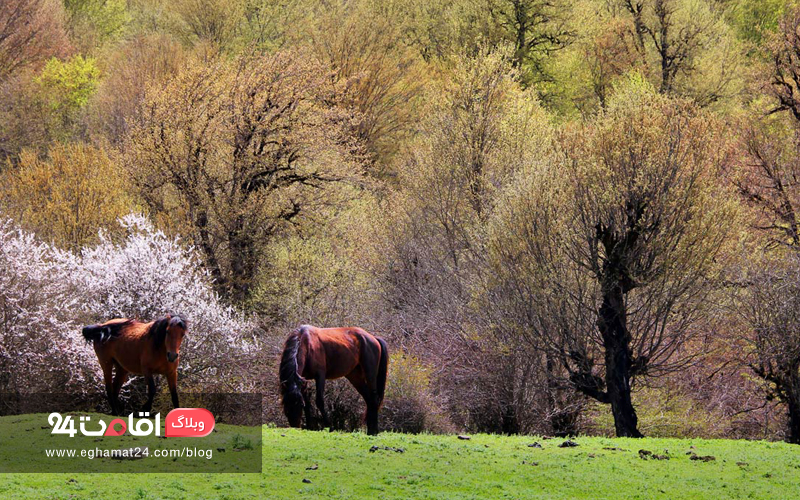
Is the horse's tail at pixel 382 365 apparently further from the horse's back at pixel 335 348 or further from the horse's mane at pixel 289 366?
the horse's mane at pixel 289 366

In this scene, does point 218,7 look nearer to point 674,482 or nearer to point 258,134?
point 258,134

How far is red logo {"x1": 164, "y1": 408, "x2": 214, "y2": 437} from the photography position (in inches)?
648

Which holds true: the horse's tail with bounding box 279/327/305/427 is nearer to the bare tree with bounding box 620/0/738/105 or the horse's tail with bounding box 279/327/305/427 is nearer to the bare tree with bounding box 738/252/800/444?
the bare tree with bounding box 738/252/800/444

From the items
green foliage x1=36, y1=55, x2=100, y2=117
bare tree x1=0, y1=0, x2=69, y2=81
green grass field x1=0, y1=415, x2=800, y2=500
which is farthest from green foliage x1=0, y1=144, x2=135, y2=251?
green grass field x1=0, y1=415, x2=800, y2=500

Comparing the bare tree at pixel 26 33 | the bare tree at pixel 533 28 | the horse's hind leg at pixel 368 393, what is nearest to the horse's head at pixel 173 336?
the horse's hind leg at pixel 368 393

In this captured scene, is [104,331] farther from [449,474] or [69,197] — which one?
[69,197]

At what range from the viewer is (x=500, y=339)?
3023cm

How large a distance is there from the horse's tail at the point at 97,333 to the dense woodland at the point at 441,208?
279 inches

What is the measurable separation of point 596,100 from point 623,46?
13.3 ft

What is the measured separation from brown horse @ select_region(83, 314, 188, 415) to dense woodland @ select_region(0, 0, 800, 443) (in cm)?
707

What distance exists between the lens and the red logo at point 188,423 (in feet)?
54.0

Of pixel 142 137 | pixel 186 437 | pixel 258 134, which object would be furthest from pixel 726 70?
pixel 186 437

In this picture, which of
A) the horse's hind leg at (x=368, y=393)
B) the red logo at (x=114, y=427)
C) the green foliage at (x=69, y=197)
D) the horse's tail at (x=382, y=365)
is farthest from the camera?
the green foliage at (x=69, y=197)

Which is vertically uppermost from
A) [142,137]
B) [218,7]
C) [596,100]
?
[218,7]
